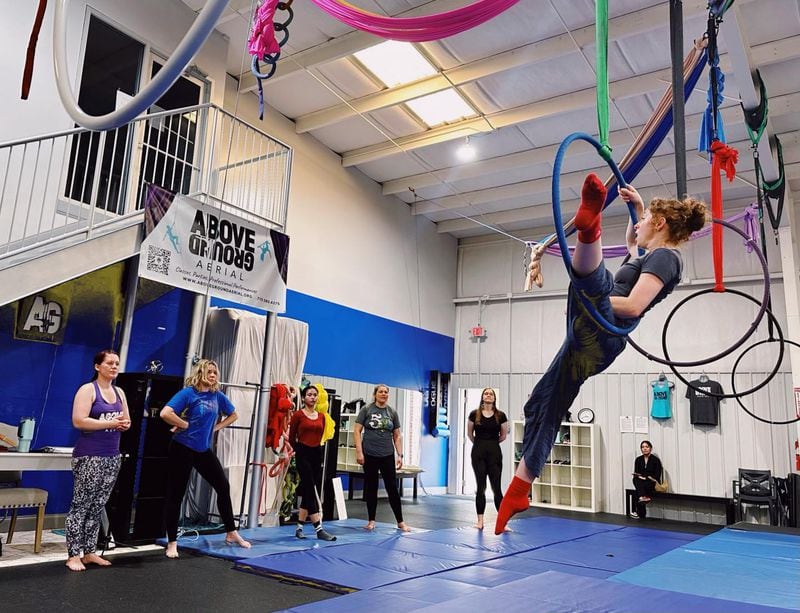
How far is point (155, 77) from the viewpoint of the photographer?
1.27 metres

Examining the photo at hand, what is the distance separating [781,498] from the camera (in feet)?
29.1

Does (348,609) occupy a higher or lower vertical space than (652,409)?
lower

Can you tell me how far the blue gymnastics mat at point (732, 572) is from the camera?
330cm

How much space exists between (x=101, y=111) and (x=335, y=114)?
3.46 m

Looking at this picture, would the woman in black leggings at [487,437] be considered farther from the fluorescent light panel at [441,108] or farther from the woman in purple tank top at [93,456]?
the fluorescent light panel at [441,108]

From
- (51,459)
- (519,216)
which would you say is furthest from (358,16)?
(519,216)

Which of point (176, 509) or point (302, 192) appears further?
point (302, 192)

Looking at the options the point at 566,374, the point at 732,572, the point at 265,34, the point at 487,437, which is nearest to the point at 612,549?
the point at 487,437

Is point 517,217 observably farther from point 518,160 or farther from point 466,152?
point 466,152

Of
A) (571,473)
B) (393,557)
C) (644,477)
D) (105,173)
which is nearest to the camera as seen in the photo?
(393,557)

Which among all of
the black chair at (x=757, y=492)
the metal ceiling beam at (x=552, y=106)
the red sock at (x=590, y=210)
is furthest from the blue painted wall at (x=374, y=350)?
the red sock at (x=590, y=210)

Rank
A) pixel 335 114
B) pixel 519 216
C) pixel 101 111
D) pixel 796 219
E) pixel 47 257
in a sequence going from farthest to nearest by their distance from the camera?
pixel 519 216 → pixel 796 219 → pixel 335 114 → pixel 101 111 → pixel 47 257

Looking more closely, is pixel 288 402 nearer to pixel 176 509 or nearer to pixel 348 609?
pixel 176 509

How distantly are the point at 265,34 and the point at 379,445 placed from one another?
3838 millimetres
